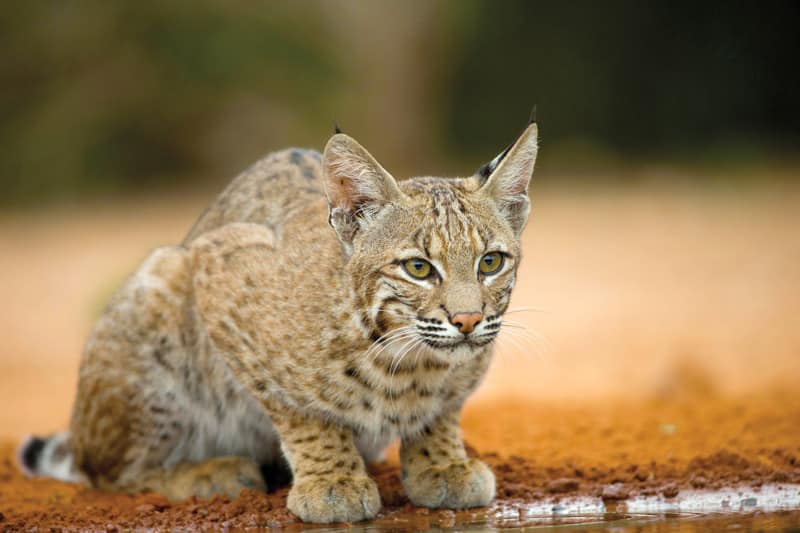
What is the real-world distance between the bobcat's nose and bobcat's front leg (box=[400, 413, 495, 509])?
97cm

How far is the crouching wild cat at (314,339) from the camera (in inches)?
196

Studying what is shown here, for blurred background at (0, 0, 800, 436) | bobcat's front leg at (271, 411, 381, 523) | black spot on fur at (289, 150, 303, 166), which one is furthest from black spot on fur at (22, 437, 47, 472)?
blurred background at (0, 0, 800, 436)

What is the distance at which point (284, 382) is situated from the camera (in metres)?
5.38

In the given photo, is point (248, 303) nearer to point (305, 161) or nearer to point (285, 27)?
point (305, 161)

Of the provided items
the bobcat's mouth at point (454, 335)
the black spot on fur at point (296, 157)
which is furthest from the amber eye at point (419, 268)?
the black spot on fur at point (296, 157)

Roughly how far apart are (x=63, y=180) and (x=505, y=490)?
1512 cm

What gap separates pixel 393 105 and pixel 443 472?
14.7 meters

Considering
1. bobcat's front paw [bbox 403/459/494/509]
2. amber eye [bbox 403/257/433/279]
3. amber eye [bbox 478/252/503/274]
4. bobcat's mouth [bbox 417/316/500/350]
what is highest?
amber eye [bbox 478/252/503/274]

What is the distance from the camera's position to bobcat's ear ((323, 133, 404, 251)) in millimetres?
5000

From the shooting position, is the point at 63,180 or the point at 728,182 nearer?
the point at 728,182

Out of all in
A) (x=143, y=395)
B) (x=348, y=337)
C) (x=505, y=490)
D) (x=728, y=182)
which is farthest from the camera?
(x=728, y=182)

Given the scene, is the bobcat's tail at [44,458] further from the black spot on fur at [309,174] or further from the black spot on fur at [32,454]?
the black spot on fur at [309,174]

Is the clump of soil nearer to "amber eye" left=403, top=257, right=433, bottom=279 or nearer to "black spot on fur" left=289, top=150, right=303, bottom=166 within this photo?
"amber eye" left=403, top=257, right=433, bottom=279

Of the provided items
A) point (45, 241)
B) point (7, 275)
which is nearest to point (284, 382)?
point (7, 275)
